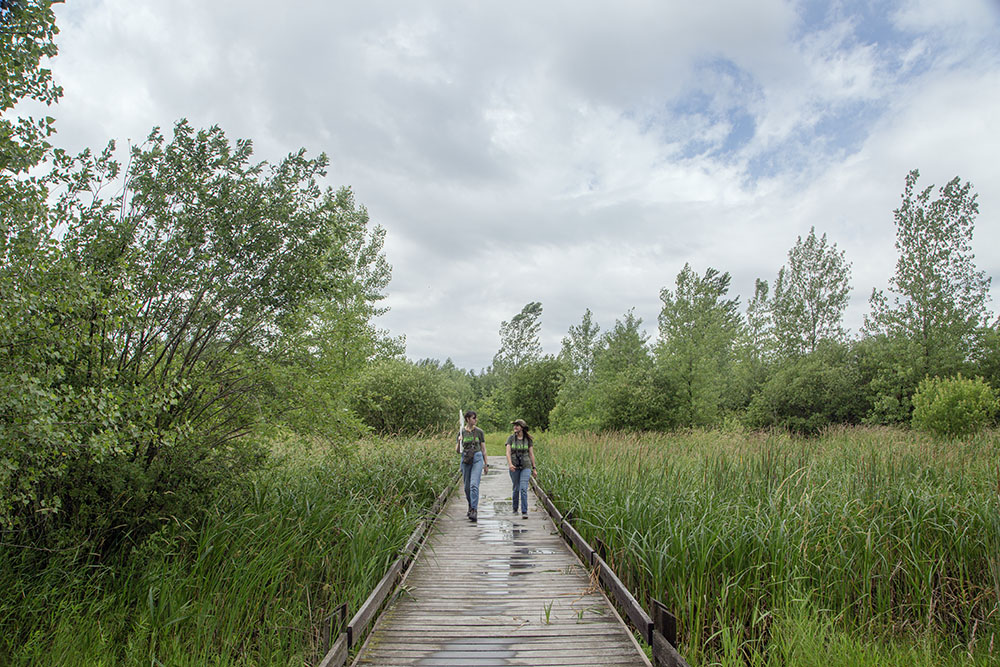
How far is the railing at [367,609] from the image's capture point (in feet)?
11.8

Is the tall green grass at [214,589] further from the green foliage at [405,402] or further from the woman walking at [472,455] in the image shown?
Result: the green foliage at [405,402]

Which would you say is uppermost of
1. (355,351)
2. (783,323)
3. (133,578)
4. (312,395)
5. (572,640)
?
(783,323)

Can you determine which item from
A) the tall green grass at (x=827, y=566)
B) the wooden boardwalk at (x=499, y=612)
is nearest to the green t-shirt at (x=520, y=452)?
the wooden boardwalk at (x=499, y=612)

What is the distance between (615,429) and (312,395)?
1836cm

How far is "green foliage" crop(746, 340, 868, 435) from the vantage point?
967 inches

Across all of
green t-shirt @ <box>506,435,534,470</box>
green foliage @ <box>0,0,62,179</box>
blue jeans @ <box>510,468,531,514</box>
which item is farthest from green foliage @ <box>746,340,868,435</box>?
green foliage @ <box>0,0,62,179</box>

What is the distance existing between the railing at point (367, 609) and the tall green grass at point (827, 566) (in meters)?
2.37

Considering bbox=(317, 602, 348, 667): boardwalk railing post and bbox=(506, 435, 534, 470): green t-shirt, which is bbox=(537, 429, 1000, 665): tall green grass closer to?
bbox=(506, 435, 534, 470): green t-shirt

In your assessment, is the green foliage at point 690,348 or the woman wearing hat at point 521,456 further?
the green foliage at point 690,348

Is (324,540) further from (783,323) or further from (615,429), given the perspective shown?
(783,323)

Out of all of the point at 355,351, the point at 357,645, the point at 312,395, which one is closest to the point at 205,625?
the point at 357,645

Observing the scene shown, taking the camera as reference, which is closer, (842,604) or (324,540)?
(842,604)

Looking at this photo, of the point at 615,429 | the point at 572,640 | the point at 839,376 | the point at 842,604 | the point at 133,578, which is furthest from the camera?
the point at 839,376

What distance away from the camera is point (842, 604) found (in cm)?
465
